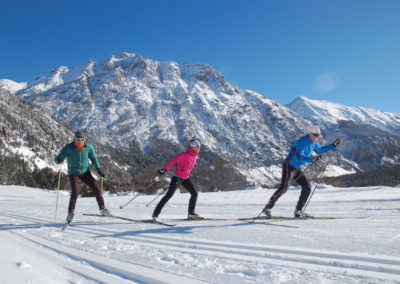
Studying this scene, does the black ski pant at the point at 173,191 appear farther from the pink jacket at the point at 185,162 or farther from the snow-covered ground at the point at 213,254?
the snow-covered ground at the point at 213,254

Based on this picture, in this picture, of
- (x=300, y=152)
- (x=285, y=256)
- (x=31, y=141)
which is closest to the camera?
(x=285, y=256)

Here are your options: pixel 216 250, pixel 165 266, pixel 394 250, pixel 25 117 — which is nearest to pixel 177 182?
pixel 216 250

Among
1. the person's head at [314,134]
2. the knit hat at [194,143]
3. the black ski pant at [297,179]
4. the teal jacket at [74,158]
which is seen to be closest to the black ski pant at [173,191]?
the knit hat at [194,143]

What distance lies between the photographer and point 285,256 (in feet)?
9.71

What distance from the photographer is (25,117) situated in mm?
159625

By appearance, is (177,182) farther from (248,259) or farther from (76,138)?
(248,259)

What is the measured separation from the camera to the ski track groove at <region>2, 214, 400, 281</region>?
8.08ft

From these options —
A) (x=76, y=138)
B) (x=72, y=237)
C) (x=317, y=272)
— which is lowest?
(x=72, y=237)

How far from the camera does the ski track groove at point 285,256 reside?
2462 mm

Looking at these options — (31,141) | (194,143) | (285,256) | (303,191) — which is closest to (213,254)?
(285,256)

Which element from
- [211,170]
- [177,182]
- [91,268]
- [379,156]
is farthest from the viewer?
[211,170]

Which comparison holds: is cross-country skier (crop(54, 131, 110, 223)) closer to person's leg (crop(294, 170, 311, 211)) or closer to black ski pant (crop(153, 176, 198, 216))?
black ski pant (crop(153, 176, 198, 216))

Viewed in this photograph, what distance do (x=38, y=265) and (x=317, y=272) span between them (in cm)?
299

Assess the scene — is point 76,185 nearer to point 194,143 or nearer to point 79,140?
point 79,140
